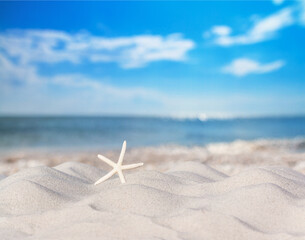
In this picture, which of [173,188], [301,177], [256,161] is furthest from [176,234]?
[256,161]

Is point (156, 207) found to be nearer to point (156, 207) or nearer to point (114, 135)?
point (156, 207)

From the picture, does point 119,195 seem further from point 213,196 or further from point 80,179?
point 80,179

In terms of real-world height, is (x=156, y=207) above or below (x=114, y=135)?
above

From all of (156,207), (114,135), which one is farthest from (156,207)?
(114,135)

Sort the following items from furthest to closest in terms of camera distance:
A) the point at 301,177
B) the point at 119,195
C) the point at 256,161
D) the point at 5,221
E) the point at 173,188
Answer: the point at 256,161, the point at 301,177, the point at 173,188, the point at 119,195, the point at 5,221

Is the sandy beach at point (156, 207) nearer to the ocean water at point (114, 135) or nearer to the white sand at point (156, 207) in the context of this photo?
the white sand at point (156, 207)

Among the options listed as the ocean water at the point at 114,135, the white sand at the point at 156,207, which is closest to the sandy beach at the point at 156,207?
the white sand at the point at 156,207

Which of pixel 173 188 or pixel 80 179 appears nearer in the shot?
pixel 173 188

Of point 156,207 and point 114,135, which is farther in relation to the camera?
point 114,135
